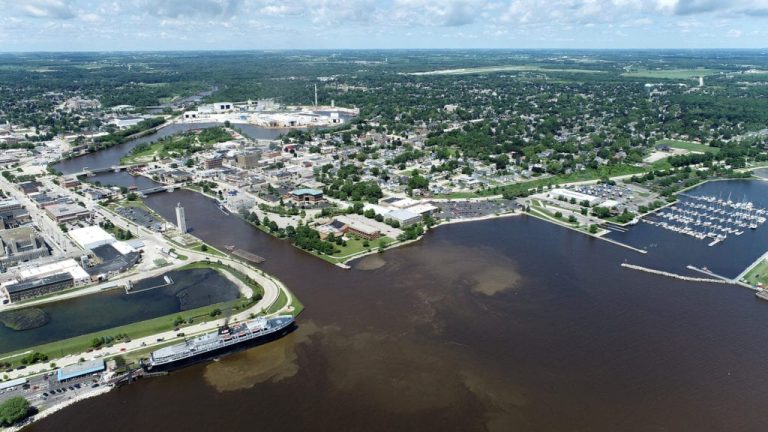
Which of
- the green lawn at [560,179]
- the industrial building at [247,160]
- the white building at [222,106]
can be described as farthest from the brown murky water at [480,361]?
the white building at [222,106]

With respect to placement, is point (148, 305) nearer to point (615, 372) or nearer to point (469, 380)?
point (469, 380)

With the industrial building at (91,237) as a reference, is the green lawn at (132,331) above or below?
below

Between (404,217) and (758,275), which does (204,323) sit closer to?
(404,217)

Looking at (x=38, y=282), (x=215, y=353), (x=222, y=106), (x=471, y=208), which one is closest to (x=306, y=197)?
(x=471, y=208)

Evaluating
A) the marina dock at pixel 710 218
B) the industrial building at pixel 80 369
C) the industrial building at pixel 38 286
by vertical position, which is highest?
the marina dock at pixel 710 218

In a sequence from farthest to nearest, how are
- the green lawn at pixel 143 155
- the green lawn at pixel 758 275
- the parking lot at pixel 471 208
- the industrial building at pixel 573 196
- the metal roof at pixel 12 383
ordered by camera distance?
the green lawn at pixel 143 155
the industrial building at pixel 573 196
the parking lot at pixel 471 208
the green lawn at pixel 758 275
the metal roof at pixel 12 383

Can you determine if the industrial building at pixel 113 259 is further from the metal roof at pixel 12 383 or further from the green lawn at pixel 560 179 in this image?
the green lawn at pixel 560 179

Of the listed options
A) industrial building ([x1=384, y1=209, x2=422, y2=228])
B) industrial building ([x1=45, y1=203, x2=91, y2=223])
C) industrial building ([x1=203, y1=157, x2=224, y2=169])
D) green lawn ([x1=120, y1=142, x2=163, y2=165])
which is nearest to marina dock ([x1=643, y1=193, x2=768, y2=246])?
industrial building ([x1=384, y1=209, x2=422, y2=228])
